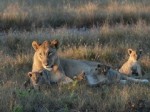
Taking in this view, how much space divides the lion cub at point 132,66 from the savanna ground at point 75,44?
0.82ft

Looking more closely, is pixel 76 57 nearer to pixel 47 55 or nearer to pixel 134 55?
pixel 134 55

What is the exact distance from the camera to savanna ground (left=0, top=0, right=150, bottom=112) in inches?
322

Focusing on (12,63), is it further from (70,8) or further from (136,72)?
(70,8)

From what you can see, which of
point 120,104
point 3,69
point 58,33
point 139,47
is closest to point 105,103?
point 120,104

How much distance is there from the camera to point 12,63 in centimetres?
1087

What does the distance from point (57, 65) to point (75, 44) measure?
314 cm

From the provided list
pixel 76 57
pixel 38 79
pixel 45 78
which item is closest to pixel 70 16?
pixel 76 57

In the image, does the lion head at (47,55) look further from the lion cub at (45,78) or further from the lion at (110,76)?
the lion at (110,76)

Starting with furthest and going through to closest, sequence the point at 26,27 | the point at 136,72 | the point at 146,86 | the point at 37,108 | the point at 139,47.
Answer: the point at 26,27
the point at 139,47
the point at 136,72
the point at 146,86
the point at 37,108

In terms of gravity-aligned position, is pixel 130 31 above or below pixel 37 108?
above

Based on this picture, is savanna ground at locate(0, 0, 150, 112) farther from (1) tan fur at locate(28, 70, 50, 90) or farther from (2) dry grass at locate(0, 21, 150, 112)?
(1) tan fur at locate(28, 70, 50, 90)

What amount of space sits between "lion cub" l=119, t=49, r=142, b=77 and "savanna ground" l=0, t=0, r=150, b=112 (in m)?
0.25

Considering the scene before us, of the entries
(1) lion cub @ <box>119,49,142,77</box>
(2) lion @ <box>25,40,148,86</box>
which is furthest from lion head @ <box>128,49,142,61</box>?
(2) lion @ <box>25,40,148,86</box>

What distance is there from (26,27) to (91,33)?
2.83 m
